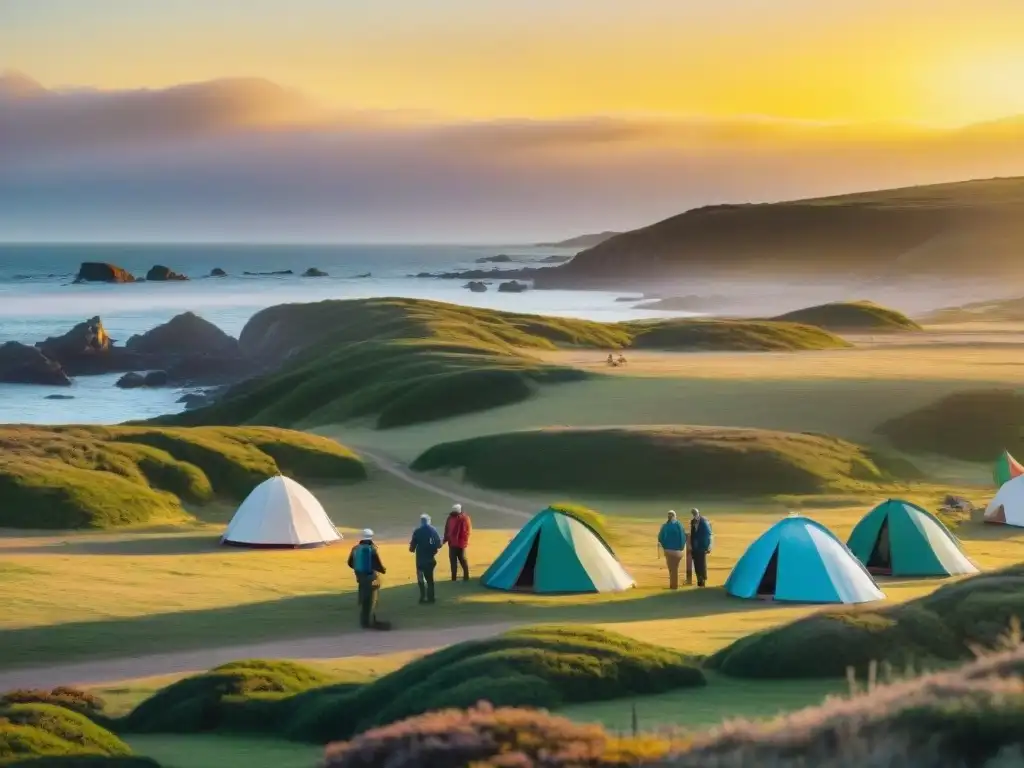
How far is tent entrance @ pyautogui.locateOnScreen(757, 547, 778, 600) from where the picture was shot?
122 feet

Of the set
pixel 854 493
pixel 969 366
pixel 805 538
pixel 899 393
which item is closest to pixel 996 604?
pixel 805 538

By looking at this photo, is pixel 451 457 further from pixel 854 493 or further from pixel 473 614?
pixel 473 614

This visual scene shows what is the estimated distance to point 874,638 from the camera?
24203mm

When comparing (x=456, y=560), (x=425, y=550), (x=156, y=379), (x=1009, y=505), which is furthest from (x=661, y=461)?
(x=156, y=379)

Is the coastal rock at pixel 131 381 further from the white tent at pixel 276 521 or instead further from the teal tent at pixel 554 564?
the teal tent at pixel 554 564

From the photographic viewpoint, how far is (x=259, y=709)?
23062 millimetres

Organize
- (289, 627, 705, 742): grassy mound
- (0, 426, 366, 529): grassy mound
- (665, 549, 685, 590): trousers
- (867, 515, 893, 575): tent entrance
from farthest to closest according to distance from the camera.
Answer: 1. (0, 426, 366, 529): grassy mound
2. (867, 515, 893, 575): tent entrance
3. (665, 549, 685, 590): trousers
4. (289, 627, 705, 742): grassy mound

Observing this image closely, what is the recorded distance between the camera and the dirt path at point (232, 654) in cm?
2866

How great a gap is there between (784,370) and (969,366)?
12796 millimetres

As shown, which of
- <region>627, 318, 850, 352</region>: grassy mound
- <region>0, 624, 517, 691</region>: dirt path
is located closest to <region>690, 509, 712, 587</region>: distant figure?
<region>0, 624, 517, 691</region>: dirt path

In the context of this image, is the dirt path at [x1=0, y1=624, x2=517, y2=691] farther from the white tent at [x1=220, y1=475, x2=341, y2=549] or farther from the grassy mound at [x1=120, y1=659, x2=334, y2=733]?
the white tent at [x1=220, y1=475, x2=341, y2=549]

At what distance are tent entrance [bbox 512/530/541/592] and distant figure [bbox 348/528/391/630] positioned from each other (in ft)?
19.8

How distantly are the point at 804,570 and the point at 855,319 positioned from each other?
132m

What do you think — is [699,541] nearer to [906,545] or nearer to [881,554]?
[881,554]
